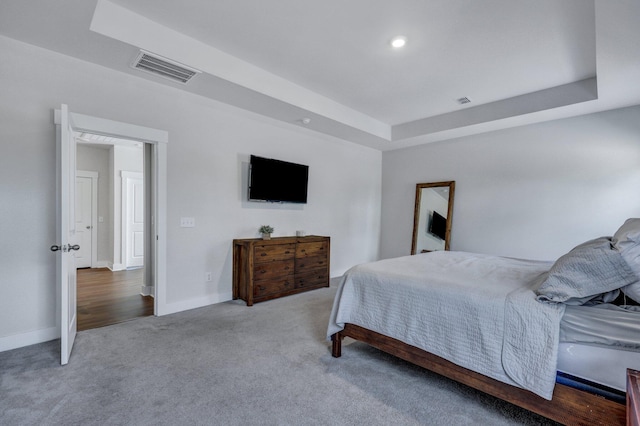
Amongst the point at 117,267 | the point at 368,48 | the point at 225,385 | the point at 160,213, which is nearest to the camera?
the point at 225,385

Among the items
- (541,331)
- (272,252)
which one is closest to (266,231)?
(272,252)

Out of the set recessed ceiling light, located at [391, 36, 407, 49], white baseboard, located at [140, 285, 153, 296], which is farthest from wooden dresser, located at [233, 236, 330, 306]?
recessed ceiling light, located at [391, 36, 407, 49]

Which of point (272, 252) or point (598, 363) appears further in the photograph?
point (272, 252)

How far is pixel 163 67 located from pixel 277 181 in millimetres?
1944

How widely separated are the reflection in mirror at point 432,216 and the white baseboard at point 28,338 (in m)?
4.95

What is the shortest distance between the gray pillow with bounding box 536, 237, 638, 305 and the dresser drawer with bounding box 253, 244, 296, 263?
2902mm

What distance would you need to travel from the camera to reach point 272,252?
13.0ft

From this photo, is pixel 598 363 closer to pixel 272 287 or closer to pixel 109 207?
pixel 272 287

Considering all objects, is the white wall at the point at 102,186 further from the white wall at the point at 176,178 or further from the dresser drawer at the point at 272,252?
the dresser drawer at the point at 272,252

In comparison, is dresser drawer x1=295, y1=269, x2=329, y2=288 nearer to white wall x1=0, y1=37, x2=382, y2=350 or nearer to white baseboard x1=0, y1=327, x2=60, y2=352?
white wall x1=0, y1=37, x2=382, y2=350

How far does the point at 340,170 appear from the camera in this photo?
5395 mm

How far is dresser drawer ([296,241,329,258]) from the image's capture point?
14.1 ft

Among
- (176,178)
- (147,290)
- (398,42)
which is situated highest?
(398,42)

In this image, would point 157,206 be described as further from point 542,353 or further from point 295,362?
point 542,353
